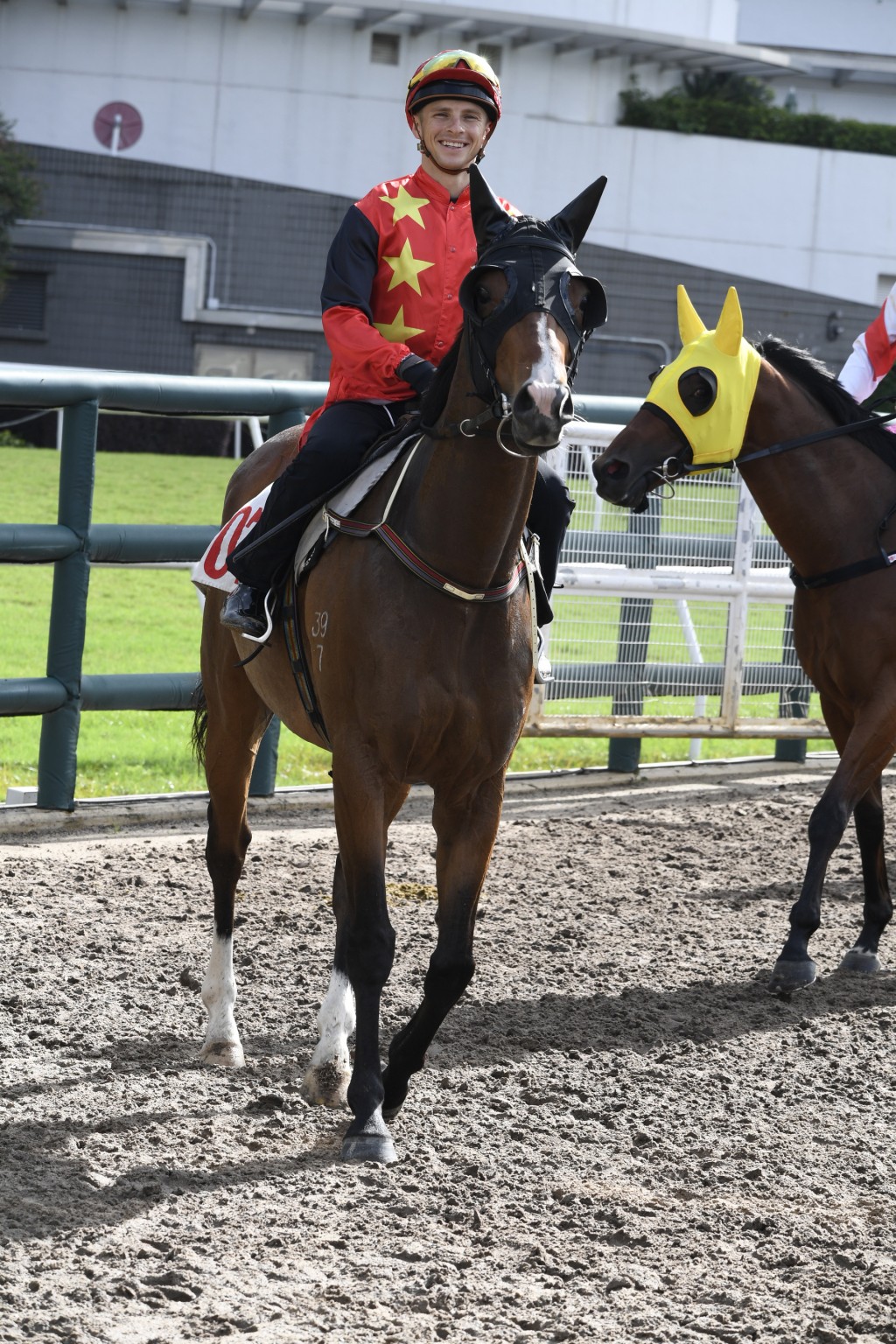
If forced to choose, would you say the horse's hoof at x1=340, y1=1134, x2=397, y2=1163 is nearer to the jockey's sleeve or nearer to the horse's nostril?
the jockey's sleeve

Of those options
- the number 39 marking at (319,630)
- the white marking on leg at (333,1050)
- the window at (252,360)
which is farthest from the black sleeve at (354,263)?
the window at (252,360)

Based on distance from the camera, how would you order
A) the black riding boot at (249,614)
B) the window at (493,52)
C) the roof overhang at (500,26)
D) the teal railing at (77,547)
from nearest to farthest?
the black riding boot at (249,614)
the teal railing at (77,547)
the roof overhang at (500,26)
the window at (493,52)

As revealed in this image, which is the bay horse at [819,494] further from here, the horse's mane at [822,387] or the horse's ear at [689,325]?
the horse's ear at [689,325]

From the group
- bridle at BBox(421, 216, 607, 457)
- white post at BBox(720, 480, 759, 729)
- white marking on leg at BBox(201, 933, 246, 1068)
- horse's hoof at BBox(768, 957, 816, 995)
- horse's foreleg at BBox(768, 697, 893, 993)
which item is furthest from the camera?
white post at BBox(720, 480, 759, 729)

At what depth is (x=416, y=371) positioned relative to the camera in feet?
13.1

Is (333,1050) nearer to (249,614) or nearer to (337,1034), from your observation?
(337,1034)

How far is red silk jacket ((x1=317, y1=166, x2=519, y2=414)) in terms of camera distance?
4062mm

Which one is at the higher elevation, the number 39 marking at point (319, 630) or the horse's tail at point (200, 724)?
the number 39 marking at point (319, 630)

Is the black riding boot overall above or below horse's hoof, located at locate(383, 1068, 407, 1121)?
above

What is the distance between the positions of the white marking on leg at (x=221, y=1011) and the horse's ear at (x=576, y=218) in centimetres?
227

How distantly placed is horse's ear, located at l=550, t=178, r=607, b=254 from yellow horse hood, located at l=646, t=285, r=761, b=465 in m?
2.24

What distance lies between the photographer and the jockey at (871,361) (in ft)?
21.1

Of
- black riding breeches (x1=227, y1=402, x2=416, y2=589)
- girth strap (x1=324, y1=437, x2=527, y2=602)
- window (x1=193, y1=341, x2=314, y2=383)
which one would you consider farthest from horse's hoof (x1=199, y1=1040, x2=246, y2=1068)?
window (x1=193, y1=341, x2=314, y2=383)

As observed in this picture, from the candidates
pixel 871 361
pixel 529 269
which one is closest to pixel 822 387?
pixel 871 361
